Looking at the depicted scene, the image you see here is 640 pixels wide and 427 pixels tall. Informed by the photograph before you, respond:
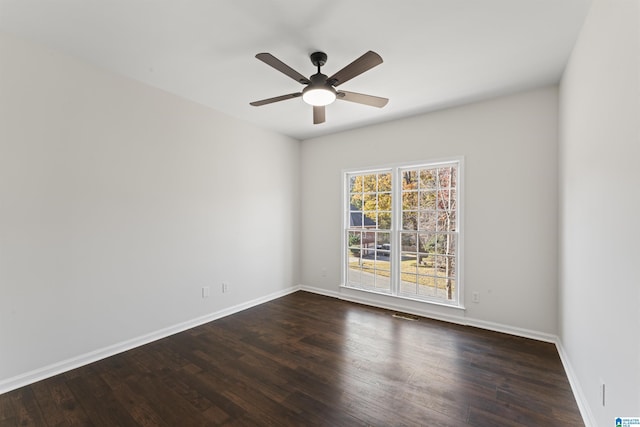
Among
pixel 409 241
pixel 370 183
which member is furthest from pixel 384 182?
pixel 409 241

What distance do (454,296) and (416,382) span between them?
169 cm

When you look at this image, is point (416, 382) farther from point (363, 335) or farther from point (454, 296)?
point (454, 296)

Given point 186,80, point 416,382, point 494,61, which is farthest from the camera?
point 186,80

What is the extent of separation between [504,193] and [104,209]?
14.2 feet

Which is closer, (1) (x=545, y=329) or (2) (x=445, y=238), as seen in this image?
(1) (x=545, y=329)

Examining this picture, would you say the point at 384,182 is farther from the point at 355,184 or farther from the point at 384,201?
the point at 355,184

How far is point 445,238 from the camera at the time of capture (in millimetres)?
3662

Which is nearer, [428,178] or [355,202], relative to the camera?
[428,178]

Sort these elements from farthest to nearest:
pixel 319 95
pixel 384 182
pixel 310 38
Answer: pixel 384 182, pixel 319 95, pixel 310 38

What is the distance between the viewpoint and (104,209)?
2.64 meters

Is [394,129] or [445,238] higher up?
[394,129]

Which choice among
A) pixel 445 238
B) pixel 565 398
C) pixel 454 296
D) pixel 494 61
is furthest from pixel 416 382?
pixel 494 61

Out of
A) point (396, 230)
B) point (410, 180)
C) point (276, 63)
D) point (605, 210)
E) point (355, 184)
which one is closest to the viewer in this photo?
point (605, 210)

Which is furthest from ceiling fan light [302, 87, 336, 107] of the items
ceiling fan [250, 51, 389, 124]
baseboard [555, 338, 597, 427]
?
baseboard [555, 338, 597, 427]
